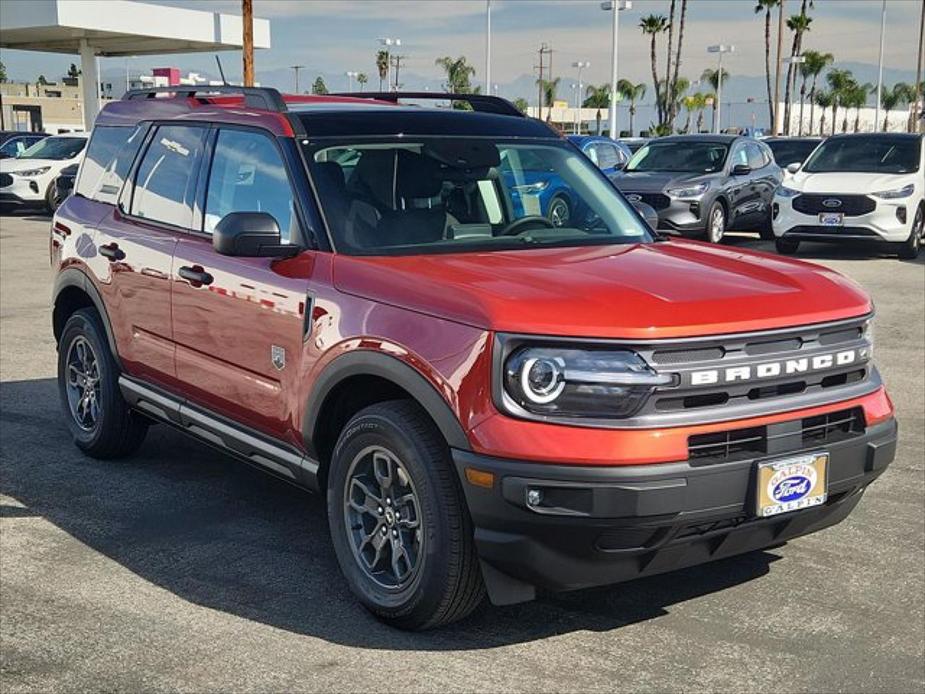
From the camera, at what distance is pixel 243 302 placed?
15.5ft

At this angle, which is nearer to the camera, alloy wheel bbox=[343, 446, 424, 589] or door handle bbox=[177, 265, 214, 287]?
alloy wheel bbox=[343, 446, 424, 589]

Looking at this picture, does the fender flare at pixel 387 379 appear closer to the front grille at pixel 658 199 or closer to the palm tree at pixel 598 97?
the front grille at pixel 658 199

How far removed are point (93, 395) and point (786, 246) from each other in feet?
40.9

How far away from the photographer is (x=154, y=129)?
19.1 feet

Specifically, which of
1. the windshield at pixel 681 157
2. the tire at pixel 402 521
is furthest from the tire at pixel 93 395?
the windshield at pixel 681 157

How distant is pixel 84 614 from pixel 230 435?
0.99 metres

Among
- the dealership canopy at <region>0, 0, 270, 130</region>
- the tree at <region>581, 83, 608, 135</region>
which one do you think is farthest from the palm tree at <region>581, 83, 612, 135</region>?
the dealership canopy at <region>0, 0, 270, 130</region>

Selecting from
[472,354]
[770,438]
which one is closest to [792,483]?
[770,438]

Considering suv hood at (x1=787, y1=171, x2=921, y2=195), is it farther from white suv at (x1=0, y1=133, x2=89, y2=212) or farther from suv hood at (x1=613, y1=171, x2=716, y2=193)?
white suv at (x1=0, y1=133, x2=89, y2=212)

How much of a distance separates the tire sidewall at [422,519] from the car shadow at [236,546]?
5.3 inches

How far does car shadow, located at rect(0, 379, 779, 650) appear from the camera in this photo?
4215 mm

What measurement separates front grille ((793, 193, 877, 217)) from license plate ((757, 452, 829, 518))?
491 inches

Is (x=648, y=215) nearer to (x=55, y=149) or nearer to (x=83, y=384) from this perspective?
(x=83, y=384)

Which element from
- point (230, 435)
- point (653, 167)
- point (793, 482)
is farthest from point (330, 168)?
point (653, 167)
